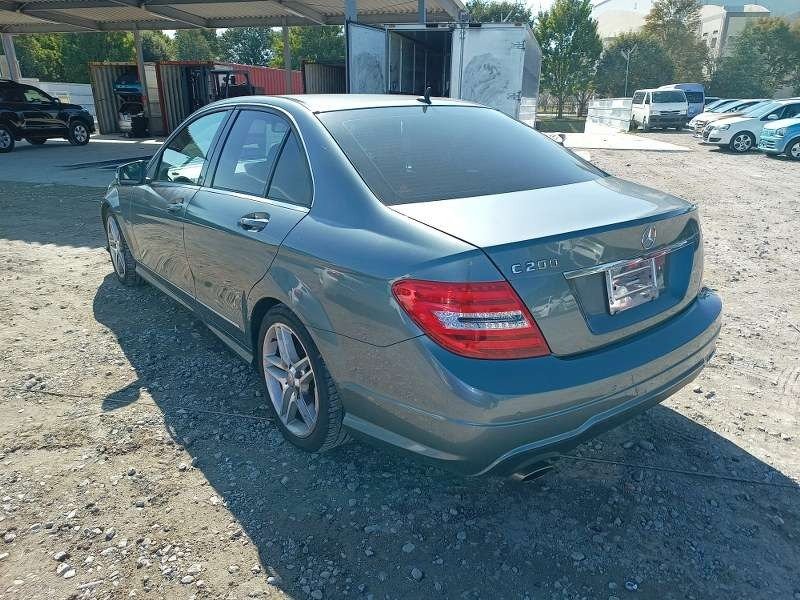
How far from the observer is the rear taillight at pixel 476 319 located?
195 cm

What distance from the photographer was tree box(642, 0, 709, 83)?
169 feet

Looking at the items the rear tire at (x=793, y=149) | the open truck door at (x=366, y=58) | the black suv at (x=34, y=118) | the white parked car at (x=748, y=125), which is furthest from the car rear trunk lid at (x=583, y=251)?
the black suv at (x=34, y=118)

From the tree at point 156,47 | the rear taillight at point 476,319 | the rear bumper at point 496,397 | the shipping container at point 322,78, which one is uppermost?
the tree at point 156,47

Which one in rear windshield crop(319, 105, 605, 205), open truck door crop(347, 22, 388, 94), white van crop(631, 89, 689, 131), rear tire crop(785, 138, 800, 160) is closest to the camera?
rear windshield crop(319, 105, 605, 205)

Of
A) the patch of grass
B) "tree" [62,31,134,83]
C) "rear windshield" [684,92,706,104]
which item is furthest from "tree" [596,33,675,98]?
"tree" [62,31,134,83]

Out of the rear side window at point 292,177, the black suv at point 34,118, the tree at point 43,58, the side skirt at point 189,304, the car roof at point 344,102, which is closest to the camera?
the rear side window at point 292,177

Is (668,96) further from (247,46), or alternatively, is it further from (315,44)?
(247,46)

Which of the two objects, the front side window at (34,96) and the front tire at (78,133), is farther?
the front tire at (78,133)

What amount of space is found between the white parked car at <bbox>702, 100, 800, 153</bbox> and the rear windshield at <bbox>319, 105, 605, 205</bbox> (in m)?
18.3

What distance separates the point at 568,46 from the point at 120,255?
51.3 meters

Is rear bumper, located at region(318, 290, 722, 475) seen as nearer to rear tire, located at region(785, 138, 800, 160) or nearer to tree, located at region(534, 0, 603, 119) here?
rear tire, located at region(785, 138, 800, 160)

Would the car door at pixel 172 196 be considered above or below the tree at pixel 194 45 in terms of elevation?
below

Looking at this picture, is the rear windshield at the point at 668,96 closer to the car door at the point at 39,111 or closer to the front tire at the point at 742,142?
the front tire at the point at 742,142

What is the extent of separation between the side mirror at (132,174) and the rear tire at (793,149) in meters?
17.4
